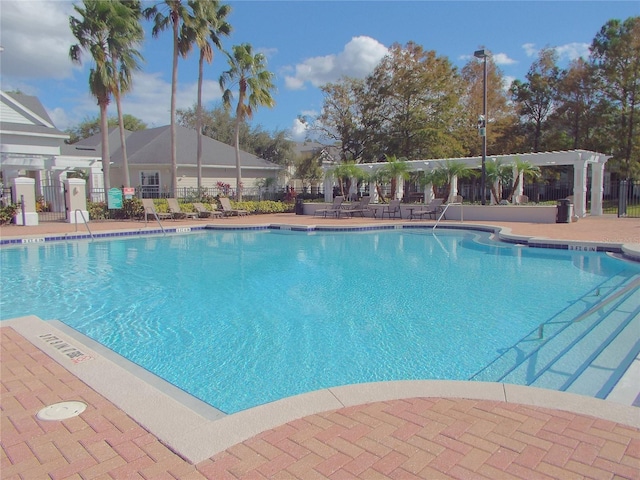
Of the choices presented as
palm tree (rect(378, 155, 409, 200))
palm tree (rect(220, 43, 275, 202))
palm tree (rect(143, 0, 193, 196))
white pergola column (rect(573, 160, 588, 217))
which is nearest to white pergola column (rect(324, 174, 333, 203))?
palm tree (rect(378, 155, 409, 200))

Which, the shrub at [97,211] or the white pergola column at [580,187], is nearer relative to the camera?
the white pergola column at [580,187]

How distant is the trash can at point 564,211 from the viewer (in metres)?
16.5

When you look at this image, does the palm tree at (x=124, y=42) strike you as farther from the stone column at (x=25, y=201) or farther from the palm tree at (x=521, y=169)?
the palm tree at (x=521, y=169)

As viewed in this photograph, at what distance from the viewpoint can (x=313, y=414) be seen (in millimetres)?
3150

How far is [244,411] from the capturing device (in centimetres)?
322

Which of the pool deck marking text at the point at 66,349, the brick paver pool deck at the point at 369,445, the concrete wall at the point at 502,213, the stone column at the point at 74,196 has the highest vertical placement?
the stone column at the point at 74,196

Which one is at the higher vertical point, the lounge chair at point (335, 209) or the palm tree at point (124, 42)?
the palm tree at point (124, 42)

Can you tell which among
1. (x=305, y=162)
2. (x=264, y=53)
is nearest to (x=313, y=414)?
(x=264, y=53)

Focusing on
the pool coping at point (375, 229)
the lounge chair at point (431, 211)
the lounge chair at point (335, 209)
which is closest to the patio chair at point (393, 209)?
the lounge chair at point (431, 211)

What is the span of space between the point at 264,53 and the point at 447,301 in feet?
71.5

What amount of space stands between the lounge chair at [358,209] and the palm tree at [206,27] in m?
7.50

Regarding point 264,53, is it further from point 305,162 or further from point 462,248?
point 462,248

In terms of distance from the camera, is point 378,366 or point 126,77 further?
point 126,77

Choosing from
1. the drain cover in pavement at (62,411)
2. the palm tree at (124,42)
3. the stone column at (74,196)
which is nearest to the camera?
the drain cover in pavement at (62,411)
